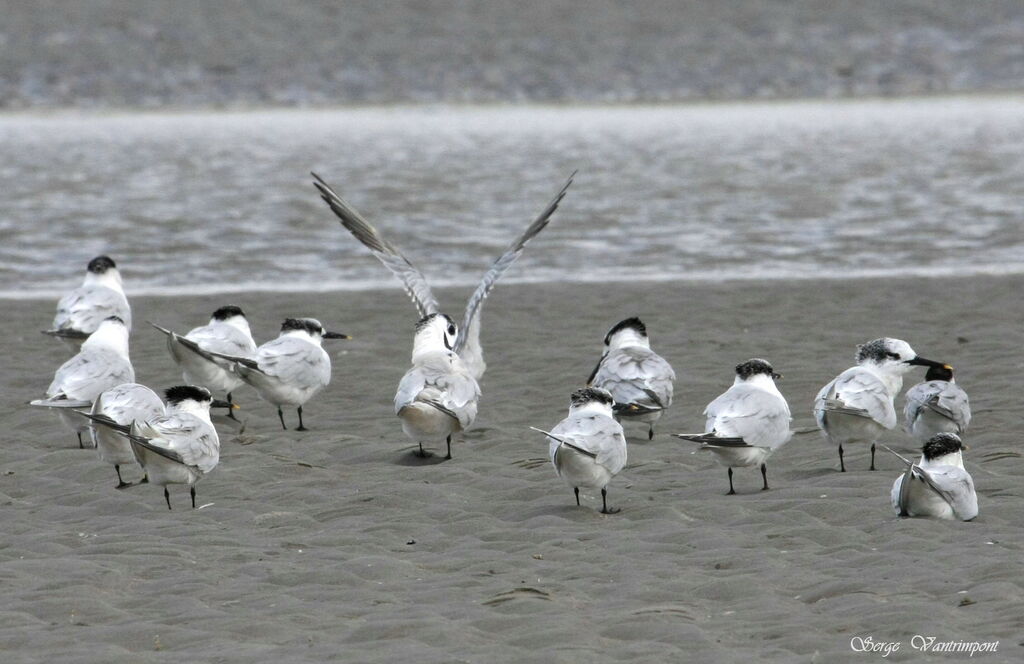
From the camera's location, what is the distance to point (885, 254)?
745 inches

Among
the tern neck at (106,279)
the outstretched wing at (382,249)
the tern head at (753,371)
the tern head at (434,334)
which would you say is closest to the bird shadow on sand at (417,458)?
the tern head at (434,334)

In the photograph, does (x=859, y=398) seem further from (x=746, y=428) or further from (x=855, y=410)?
(x=746, y=428)

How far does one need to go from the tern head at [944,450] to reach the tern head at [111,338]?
216 inches

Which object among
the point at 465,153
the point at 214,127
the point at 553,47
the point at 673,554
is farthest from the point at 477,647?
the point at 553,47

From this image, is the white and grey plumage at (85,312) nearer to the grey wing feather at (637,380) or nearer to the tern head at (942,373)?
the grey wing feather at (637,380)

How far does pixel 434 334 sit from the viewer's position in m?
10.5

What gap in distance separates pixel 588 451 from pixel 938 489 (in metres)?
1.84

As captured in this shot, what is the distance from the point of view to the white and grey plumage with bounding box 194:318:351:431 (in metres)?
10.3

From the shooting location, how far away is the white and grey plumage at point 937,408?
29.9 feet

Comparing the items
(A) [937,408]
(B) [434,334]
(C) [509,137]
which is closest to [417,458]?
(B) [434,334]

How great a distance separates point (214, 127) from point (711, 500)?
3367 cm

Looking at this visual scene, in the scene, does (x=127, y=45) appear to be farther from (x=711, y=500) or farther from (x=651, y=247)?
(x=711, y=500)

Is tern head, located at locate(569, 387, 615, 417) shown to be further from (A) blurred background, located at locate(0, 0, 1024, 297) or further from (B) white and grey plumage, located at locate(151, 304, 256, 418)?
(A) blurred background, located at locate(0, 0, 1024, 297)

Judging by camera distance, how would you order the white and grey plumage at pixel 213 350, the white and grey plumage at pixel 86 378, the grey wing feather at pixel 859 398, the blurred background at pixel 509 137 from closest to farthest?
the grey wing feather at pixel 859 398 < the white and grey plumage at pixel 86 378 < the white and grey plumage at pixel 213 350 < the blurred background at pixel 509 137
